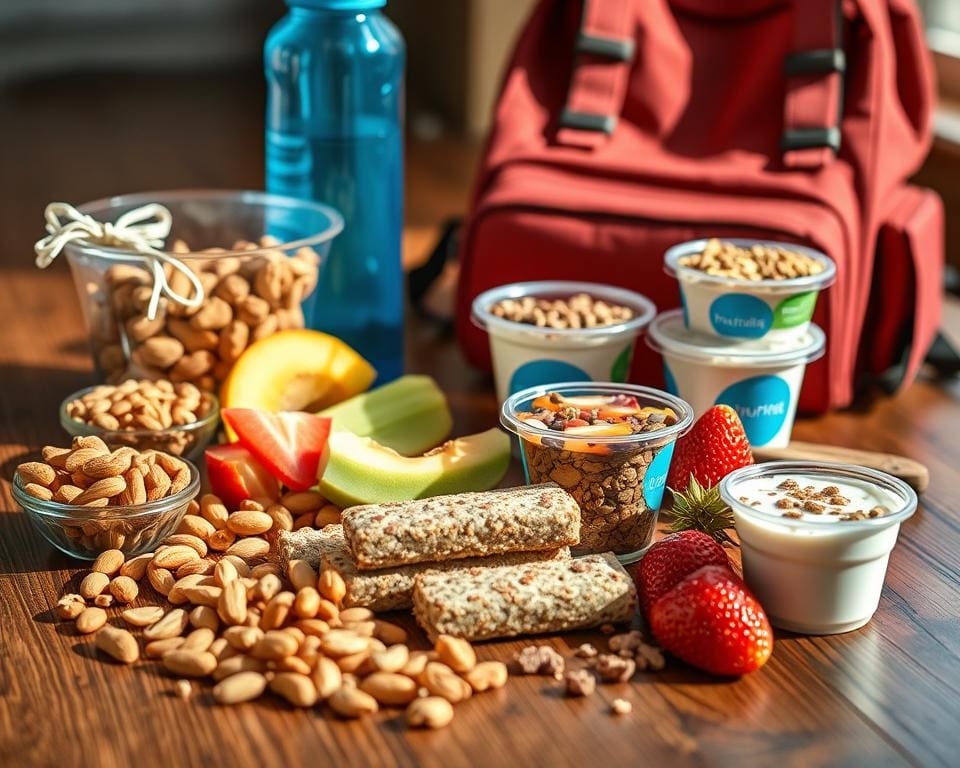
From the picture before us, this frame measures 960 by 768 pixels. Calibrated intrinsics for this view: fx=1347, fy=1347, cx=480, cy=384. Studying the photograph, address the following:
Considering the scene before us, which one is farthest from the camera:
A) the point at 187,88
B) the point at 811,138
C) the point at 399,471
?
the point at 187,88

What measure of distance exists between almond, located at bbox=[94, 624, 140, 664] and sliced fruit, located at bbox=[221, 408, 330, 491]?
274 mm

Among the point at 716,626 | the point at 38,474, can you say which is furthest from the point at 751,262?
the point at 38,474

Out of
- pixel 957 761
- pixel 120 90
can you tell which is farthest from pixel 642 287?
pixel 120 90

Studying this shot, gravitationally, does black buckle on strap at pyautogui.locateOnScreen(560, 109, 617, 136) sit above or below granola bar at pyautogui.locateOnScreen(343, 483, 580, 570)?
above

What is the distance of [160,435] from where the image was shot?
1312 millimetres

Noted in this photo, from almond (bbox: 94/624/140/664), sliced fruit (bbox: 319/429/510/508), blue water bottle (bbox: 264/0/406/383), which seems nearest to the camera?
almond (bbox: 94/624/140/664)

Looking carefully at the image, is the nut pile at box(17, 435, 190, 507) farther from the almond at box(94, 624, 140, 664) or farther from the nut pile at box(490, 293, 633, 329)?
the nut pile at box(490, 293, 633, 329)

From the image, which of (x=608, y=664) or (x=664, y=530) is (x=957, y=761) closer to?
(x=608, y=664)

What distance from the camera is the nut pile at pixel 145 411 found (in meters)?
1.31

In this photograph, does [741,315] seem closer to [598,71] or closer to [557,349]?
[557,349]

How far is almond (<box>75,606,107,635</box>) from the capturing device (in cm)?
106

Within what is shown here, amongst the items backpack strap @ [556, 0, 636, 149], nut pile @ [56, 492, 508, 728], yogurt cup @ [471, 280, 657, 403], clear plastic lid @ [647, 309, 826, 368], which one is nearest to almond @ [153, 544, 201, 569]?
nut pile @ [56, 492, 508, 728]

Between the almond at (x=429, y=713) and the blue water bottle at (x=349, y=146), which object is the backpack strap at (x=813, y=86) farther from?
the almond at (x=429, y=713)

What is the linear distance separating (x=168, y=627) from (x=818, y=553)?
0.50 metres
